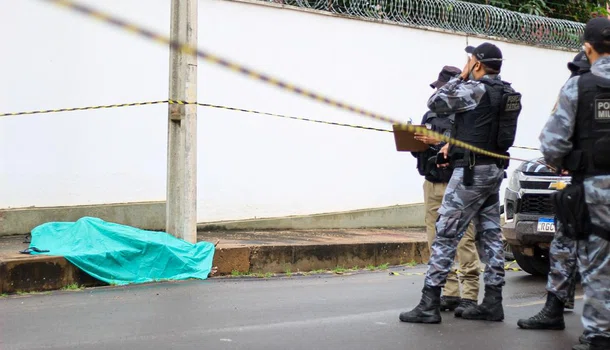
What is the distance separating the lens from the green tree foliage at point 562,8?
15273mm

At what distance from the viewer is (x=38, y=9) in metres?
9.38

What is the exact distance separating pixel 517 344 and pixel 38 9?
623 cm

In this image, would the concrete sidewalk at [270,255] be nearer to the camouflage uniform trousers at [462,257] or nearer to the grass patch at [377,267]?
the grass patch at [377,267]

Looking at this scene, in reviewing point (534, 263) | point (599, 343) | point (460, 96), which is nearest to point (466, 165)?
point (460, 96)

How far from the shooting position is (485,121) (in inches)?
237

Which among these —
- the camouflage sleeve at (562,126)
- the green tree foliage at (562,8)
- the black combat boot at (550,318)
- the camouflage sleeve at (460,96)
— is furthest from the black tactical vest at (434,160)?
the green tree foliage at (562,8)

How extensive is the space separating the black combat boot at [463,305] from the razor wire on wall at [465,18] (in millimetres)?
5955

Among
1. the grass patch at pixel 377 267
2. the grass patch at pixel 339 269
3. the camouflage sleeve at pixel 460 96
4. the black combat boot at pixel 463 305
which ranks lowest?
the grass patch at pixel 377 267

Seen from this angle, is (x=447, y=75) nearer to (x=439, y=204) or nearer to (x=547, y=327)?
(x=439, y=204)

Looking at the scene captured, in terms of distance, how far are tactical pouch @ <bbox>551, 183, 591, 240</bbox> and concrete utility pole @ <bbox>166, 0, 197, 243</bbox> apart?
4563 mm

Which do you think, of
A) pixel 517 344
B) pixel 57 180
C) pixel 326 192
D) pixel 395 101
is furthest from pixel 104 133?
pixel 517 344

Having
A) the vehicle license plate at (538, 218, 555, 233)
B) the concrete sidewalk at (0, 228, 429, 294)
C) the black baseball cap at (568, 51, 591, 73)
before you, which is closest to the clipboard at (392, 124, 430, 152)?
the black baseball cap at (568, 51, 591, 73)

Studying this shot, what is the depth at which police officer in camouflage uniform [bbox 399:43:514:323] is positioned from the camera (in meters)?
5.96

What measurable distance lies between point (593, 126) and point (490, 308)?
5.51 ft
